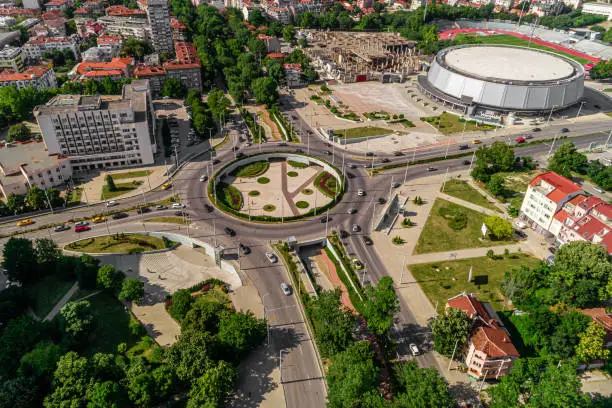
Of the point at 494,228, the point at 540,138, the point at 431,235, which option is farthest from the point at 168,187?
the point at 540,138

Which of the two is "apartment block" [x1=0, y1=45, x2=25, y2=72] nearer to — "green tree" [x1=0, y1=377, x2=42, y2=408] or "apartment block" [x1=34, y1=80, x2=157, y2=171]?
"apartment block" [x1=34, y1=80, x2=157, y2=171]

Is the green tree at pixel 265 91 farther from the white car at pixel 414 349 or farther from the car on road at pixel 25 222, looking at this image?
the white car at pixel 414 349

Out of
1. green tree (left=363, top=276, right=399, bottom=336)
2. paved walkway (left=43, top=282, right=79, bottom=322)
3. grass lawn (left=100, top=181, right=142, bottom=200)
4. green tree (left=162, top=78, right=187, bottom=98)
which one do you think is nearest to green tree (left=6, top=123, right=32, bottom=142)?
grass lawn (left=100, top=181, right=142, bottom=200)

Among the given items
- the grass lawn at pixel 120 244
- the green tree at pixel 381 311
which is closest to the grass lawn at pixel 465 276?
the green tree at pixel 381 311

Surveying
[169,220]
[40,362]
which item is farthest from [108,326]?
[169,220]

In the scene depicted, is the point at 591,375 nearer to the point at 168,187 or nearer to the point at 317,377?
the point at 317,377
